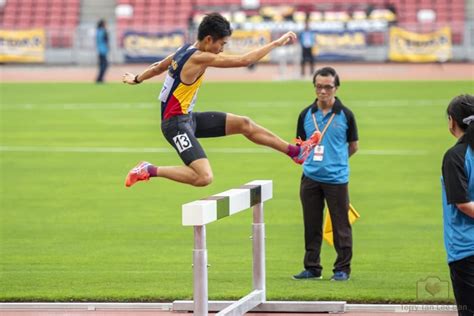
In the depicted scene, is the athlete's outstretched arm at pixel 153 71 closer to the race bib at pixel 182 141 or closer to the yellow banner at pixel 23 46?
the race bib at pixel 182 141

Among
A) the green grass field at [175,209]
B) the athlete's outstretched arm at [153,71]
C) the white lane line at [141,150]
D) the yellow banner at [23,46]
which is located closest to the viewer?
the athlete's outstretched arm at [153,71]

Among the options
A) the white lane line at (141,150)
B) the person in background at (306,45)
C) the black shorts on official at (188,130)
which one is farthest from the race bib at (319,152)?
the person in background at (306,45)

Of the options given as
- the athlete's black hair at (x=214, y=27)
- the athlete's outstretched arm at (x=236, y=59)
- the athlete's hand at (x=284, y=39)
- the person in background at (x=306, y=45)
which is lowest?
the athlete's outstretched arm at (x=236, y=59)

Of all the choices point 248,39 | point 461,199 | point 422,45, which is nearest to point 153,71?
point 461,199

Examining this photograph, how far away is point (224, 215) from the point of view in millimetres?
9680

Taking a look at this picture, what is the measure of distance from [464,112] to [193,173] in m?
4.56

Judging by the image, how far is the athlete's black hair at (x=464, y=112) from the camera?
25.6 feet

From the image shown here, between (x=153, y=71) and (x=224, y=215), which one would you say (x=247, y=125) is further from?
(x=224, y=215)

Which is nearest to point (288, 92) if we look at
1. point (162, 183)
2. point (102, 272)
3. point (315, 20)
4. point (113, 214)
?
point (315, 20)

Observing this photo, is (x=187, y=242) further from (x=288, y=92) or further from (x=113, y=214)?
(x=288, y=92)

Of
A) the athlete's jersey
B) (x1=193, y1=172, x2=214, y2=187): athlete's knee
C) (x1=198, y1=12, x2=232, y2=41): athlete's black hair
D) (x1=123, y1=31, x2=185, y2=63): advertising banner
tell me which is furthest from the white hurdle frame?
(x1=123, y1=31, x2=185, y2=63): advertising banner

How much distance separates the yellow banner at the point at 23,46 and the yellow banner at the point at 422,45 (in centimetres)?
1589

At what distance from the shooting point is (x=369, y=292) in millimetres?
12156

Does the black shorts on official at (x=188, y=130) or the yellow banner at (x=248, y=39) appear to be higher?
the yellow banner at (x=248, y=39)
